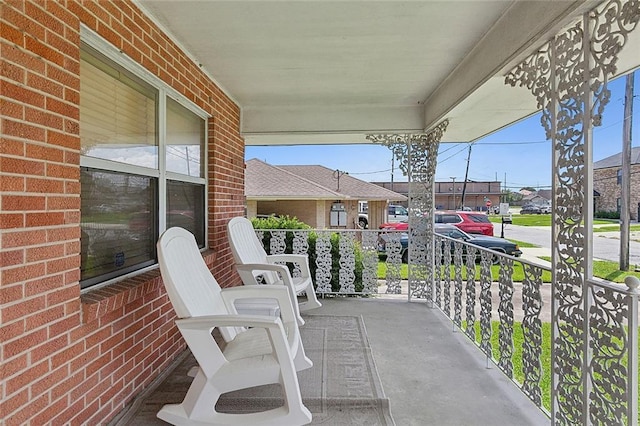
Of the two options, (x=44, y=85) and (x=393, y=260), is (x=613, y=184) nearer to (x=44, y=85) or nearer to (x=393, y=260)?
(x=393, y=260)

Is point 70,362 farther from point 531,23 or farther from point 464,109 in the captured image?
point 464,109

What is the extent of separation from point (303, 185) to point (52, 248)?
1065 centimetres

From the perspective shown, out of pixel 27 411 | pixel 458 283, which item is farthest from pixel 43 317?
pixel 458 283

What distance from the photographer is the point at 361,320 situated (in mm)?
3988

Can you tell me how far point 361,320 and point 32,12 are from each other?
354 cm

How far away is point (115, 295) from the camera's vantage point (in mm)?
1989

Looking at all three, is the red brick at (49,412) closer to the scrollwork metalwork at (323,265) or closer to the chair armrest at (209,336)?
the chair armrest at (209,336)

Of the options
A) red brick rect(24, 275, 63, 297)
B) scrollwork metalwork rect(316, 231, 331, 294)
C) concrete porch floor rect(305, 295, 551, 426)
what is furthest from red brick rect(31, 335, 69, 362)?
scrollwork metalwork rect(316, 231, 331, 294)

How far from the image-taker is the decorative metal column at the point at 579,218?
1646 mm

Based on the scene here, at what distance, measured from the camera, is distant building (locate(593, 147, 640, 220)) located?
2699 millimetres

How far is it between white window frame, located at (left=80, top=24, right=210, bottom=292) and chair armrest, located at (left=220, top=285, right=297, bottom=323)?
2.05 ft

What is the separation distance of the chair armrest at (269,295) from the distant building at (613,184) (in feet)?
6.55

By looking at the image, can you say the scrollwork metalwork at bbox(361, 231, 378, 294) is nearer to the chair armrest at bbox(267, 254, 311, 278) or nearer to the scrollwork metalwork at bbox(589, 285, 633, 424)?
the chair armrest at bbox(267, 254, 311, 278)

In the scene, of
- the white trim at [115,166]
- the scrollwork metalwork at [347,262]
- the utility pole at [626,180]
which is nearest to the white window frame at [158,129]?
the white trim at [115,166]
